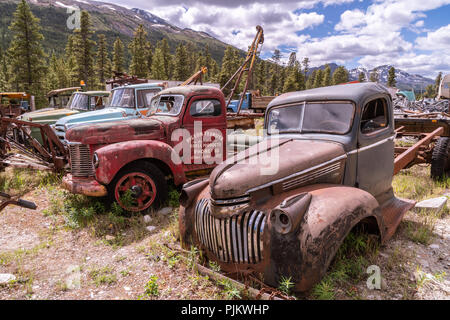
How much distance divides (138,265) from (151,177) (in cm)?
181

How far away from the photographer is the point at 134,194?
4777 millimetres

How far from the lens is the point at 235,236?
8.80 ft

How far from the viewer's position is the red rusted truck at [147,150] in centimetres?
460

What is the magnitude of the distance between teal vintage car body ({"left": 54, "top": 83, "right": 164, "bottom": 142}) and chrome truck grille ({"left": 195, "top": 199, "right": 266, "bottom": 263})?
5.20 meters

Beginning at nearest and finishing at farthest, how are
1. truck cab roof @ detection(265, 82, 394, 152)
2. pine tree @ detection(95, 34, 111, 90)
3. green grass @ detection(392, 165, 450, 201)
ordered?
truck cab roof @ detection(265, 82, 394, 152) < green grass @ detection(392, 165, 450, 201) < pine tree @ detection(95, 34, 111, 90)

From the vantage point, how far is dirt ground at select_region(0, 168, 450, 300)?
2.79 m

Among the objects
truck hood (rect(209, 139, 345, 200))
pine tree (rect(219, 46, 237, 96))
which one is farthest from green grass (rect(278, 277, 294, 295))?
pine tree (rect(219, 46, 237, 96))

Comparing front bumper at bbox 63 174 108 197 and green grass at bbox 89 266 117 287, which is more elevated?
front bumper at bbox 63 174 108 197

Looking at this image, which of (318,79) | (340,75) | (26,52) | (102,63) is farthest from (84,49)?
(340,75)

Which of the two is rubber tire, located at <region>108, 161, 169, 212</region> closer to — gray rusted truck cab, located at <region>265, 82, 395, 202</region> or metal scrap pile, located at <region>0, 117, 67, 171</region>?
gray rusted truck cab, located at <region>265, 82, 395, 202</region>

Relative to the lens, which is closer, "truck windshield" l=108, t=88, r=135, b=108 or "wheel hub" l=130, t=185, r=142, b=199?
"wheel hub" l=130, t=185, r=142, b=199
